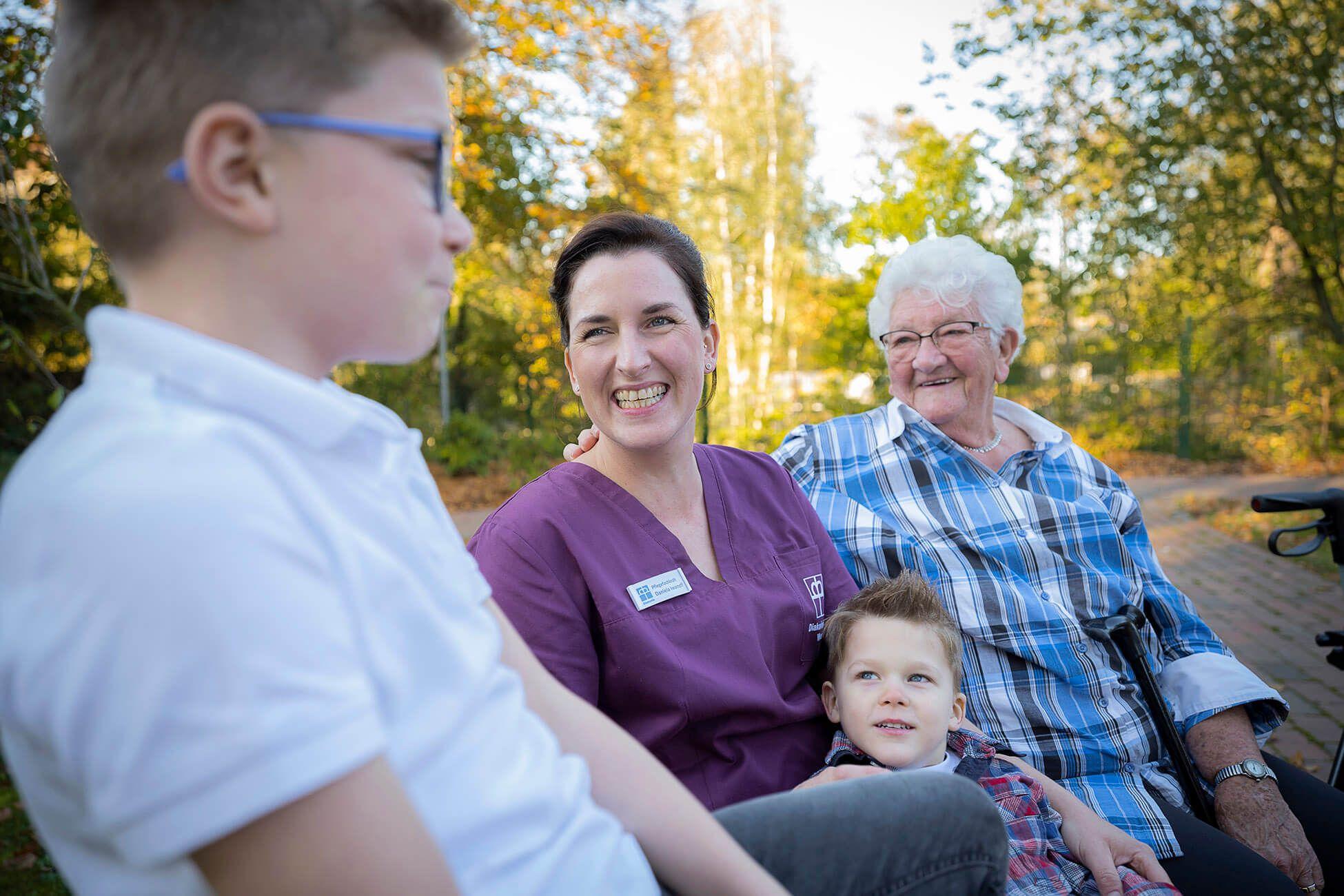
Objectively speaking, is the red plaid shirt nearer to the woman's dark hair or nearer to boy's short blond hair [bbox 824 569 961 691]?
boy's short blond hair [bbox 824 569 961 691]

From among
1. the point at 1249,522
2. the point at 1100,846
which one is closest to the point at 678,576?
the point at 1100,846

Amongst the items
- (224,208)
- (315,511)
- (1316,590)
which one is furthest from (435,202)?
(1316,590)

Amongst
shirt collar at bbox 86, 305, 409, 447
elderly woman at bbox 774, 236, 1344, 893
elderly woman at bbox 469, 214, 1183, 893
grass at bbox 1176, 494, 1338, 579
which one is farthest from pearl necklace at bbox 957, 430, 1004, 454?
grass at bbox 1176, 494, 1338, 579

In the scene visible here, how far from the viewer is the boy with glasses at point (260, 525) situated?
550 mm

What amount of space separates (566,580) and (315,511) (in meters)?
0.94

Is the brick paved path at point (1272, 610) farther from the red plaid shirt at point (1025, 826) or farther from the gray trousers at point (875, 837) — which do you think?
the gray trousers at point (875, 837)

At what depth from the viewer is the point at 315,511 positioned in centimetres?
68

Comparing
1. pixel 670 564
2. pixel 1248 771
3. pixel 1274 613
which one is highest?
pixel 670 564

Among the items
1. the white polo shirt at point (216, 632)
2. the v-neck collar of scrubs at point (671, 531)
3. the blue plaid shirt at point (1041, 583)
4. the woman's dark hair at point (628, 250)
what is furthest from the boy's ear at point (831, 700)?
the white polo shirt at point (216, 632)

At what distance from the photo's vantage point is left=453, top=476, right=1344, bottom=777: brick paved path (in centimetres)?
363

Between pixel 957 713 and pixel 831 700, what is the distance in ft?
0.93

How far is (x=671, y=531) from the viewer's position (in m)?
1.78

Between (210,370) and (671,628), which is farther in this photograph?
(671,628)

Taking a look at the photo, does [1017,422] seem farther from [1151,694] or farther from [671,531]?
[671,531]
